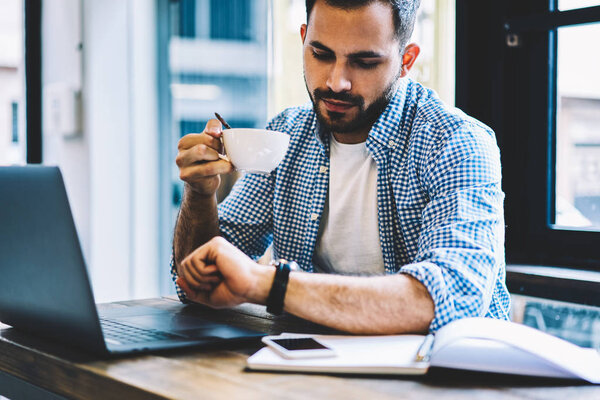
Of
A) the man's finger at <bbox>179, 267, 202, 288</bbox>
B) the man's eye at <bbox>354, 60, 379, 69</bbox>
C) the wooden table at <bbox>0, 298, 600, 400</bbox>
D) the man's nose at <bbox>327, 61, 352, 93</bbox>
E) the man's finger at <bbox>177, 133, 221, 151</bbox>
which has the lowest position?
the wooden table at <bbox>0, 298, 600, 400</bbox>

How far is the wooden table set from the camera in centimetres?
73

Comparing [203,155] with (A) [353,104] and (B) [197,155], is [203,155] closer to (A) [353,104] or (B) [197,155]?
(B) [197,155]

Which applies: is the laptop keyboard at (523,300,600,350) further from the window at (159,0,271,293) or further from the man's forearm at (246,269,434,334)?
the window at (159,0,271,293)

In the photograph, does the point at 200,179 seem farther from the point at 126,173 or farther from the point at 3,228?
the point at 126,173

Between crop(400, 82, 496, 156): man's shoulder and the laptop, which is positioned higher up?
crop(400, 82, 496, 156): man's shoulder

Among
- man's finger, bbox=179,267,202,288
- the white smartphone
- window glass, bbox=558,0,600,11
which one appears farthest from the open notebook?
window glass, bbox=558,0,600,11

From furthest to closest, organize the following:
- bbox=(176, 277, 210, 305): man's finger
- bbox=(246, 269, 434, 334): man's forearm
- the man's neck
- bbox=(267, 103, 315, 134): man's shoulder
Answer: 1. bbox=(267, 103, 315, 134): man's shoulder
2. the man's neck
3. bbox=(176, 277, 210, 305): man's finger
4. bbox=(246, 269, 434, 334): man's forearm

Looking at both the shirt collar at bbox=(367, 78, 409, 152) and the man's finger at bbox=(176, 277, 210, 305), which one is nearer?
the man's finger at bbox=(176, 277, 210, 305)

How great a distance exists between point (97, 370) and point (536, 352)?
0.51m

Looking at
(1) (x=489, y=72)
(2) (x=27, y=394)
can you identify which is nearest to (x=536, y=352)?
(2) (x=27, y=394)

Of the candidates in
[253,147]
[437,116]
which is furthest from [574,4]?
[253,147]

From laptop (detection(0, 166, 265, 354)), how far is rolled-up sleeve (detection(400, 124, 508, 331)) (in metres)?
0.28

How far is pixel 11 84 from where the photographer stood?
10.4ft

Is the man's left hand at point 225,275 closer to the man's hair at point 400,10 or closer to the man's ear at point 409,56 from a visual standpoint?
the man's hair at point 400,10
